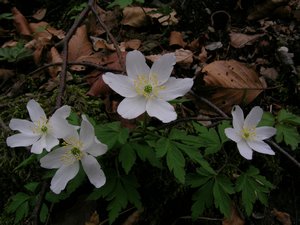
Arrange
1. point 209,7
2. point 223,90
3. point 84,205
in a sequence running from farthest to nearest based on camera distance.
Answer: point 209,7 < point 223,90 < point 84,205

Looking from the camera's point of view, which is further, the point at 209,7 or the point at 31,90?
the point at 209,7

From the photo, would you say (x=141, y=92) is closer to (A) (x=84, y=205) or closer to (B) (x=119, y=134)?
(B) (x=119, y=134)

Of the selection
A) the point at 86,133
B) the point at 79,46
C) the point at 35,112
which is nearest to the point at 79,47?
the point at 79,46

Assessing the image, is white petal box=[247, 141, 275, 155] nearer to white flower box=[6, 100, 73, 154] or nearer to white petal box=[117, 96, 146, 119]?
white petal box=[117, 96, 146, 119]

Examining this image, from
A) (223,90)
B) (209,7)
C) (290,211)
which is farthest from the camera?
(209,7)

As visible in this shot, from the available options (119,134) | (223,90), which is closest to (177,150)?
(119,134)

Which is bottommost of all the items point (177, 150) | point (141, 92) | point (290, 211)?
point (290, 211)

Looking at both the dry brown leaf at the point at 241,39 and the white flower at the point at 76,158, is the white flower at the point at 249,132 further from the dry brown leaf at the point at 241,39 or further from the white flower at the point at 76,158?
the dry brown leaf at the point at 241,39

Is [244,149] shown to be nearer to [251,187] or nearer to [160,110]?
[251,187]

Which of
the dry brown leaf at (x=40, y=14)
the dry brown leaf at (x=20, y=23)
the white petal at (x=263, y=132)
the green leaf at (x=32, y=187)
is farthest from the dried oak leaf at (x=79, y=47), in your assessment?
the white petal at (x=263, y=132)
